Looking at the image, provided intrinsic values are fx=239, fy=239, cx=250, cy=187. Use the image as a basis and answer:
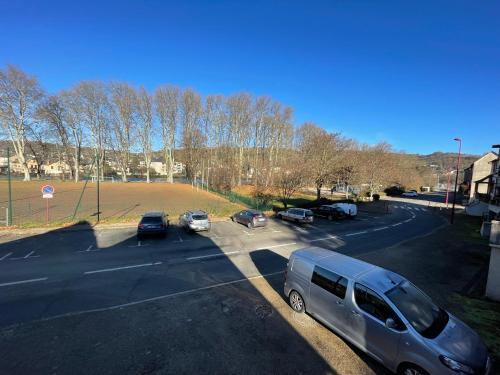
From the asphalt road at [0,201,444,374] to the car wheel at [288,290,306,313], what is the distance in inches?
11.8

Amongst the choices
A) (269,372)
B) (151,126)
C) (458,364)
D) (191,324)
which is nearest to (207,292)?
(191,324)

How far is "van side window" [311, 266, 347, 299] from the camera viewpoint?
5324mm

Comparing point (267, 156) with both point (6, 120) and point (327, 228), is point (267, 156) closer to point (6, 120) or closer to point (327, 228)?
point (327, 228)

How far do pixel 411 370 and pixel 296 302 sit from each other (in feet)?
9.58

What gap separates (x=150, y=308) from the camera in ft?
22.0

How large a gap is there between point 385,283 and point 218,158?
5577 cm

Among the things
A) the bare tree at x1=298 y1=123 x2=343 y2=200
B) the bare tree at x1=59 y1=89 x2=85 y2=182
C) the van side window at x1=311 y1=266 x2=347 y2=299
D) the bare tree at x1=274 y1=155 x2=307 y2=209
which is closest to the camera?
the van side window at x1=311 y1=266 x2=347 y2=299

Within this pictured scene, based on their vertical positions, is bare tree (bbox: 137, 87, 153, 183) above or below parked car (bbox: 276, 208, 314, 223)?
above

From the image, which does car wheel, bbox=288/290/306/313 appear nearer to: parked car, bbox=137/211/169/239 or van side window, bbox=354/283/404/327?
van side window, bbox=354/283/404/327

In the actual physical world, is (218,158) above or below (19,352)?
above

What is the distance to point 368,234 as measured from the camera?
18281 millimetres

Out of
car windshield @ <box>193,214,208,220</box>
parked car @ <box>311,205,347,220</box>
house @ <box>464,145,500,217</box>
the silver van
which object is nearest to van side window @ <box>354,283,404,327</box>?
the silver van

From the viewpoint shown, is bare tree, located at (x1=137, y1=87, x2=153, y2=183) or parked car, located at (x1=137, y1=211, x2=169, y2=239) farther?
bare tree, located at (x1=137, y1=87, x2=153, y2=183)

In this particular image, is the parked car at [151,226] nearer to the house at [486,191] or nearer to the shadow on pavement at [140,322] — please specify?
the shadow on pavement at [140,322]
